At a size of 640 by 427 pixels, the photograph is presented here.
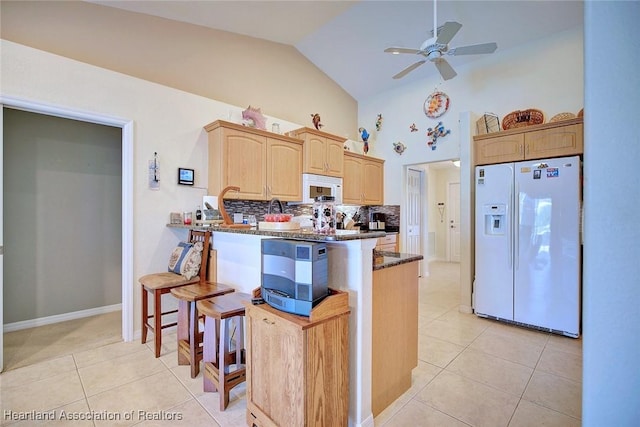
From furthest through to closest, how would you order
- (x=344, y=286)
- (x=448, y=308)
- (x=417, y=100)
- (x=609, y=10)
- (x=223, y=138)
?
(x=417, y=100), (x=448, y=308), (x=223, y=138), (x=344, y=286), (x=609, y=10)

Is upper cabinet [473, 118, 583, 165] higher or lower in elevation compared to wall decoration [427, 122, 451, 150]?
lower

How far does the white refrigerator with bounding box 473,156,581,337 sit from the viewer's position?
109 inches

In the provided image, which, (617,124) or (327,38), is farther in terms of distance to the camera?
(327,38)

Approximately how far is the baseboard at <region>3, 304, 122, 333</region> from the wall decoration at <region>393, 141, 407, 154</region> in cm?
490

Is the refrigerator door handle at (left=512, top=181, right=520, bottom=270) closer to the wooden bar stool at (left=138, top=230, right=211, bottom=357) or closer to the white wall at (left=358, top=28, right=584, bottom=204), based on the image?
the white wall at (left=358, top=28, right=584, bottom=204)

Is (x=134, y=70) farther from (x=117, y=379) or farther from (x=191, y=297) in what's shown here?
(x=117, y=379)

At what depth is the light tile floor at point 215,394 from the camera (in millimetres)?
1688

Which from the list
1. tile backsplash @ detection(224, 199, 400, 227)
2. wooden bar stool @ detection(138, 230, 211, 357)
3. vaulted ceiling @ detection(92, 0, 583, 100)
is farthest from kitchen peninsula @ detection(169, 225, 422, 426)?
vaulted ceiling @ detection(92, 0, 583, 100)

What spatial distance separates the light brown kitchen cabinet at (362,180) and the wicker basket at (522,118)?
2081 mm

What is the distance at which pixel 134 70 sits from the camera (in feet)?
9.46

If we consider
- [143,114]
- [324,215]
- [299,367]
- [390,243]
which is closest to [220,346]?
[299,367]

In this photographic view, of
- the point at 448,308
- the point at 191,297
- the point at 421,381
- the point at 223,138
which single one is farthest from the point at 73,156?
the point at 448,308

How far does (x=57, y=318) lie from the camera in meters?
3.16

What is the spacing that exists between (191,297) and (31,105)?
207cm
